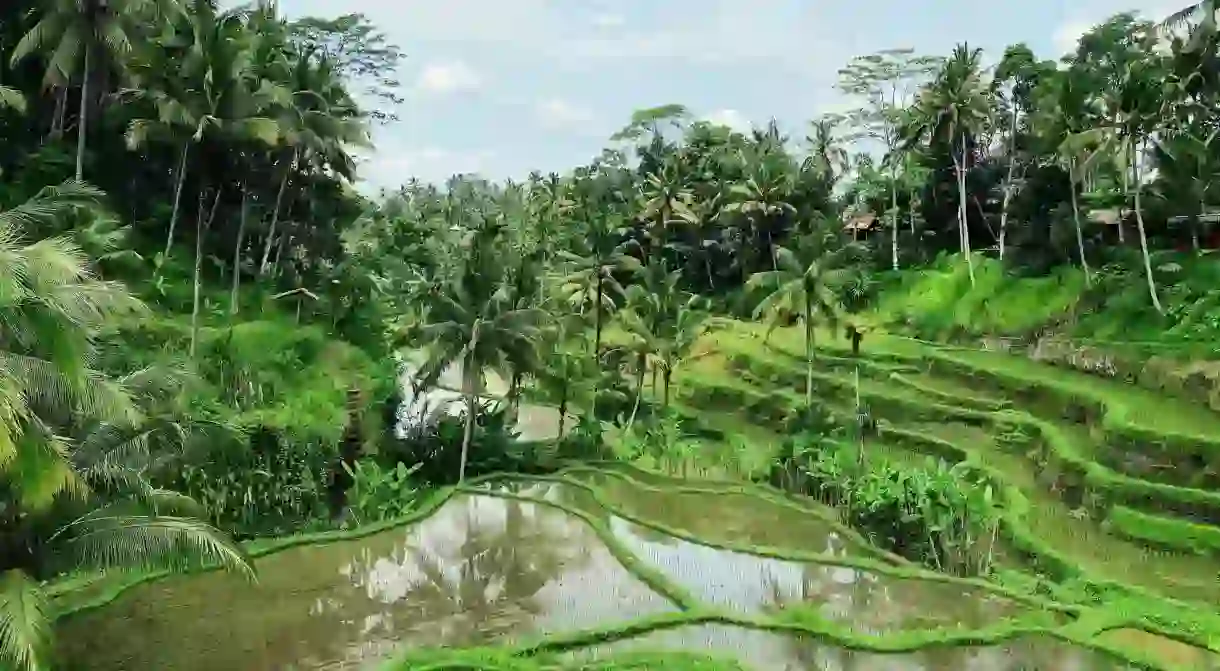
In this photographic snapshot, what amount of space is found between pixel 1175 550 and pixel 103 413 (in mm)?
15924

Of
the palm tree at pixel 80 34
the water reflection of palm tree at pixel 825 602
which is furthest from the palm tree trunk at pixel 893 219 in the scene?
the palm tree at pixel 80 34

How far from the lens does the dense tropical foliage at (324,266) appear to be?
31.4 ft

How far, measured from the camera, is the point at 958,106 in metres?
33.4

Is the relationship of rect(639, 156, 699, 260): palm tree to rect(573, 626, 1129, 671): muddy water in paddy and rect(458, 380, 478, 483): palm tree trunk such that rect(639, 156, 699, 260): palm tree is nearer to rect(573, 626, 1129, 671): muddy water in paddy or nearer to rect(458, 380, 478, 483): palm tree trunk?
rect(458, 380, 478, 483): palm tree trunk

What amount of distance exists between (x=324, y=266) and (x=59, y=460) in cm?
2366

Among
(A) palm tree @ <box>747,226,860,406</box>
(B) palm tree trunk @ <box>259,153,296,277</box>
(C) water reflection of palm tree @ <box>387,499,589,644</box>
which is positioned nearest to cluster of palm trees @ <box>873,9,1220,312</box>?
(A) palm tree @ <box>747,226,860,406</box>

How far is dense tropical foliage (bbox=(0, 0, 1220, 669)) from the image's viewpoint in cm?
956

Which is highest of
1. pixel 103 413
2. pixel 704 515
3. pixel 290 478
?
pixel 103 413

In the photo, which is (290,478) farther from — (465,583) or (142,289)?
(142,289)

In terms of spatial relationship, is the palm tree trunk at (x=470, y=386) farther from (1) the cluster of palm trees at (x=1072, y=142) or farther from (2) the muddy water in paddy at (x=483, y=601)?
(1) the cluster of palm trees at (x=1072, y=142)

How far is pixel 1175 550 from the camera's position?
15.5m

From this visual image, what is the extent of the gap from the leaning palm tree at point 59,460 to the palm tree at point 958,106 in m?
29.1

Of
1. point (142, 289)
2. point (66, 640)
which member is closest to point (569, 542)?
point (66, 640)

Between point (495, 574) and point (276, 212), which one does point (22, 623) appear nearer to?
point (495, 574)
